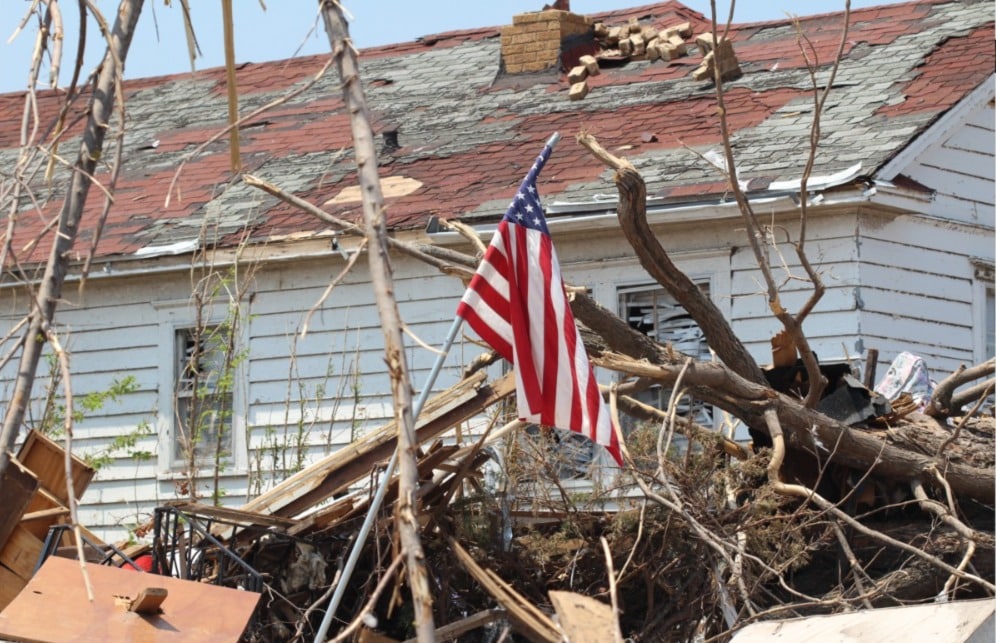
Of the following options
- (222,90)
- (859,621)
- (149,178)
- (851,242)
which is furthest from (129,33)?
(222,90)

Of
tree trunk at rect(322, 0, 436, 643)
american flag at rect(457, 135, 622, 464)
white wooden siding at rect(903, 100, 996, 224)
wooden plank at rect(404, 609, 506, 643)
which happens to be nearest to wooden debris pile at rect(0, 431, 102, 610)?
wooden plank at rect(404, 609, 506, 643)

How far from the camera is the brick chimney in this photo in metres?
15.4

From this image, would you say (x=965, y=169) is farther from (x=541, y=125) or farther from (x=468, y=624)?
(x=468, y=624)

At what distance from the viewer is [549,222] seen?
11961 mm

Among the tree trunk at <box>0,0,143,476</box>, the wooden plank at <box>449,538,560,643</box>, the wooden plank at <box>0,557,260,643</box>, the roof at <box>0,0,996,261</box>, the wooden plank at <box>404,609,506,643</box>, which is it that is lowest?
the wooden plank at <box>404,609,506,643</box>

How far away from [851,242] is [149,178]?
7.55 meters

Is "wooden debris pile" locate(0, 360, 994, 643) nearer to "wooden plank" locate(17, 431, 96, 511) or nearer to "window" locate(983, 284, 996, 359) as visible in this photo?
"wooden plank" locate(17, 431, 96, 511)

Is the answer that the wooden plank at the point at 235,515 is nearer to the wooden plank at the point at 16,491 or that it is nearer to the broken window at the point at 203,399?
the wooden plank at the point at 16,491

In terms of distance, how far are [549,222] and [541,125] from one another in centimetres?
238

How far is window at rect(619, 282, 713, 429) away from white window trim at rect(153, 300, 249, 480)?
351 cm

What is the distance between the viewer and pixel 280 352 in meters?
13.3

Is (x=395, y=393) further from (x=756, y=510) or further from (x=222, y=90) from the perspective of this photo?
(x=222, y=90)

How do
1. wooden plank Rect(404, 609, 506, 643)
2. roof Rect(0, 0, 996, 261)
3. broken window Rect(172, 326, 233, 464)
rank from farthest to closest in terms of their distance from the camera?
broken window Rect(172, 326, 233, 464) < roof Rect(0, 0, 996, 261) < wooden plank Rect(404, 609, 506, 643)

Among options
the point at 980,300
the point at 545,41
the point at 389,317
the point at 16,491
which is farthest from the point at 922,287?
the point at 389,317
